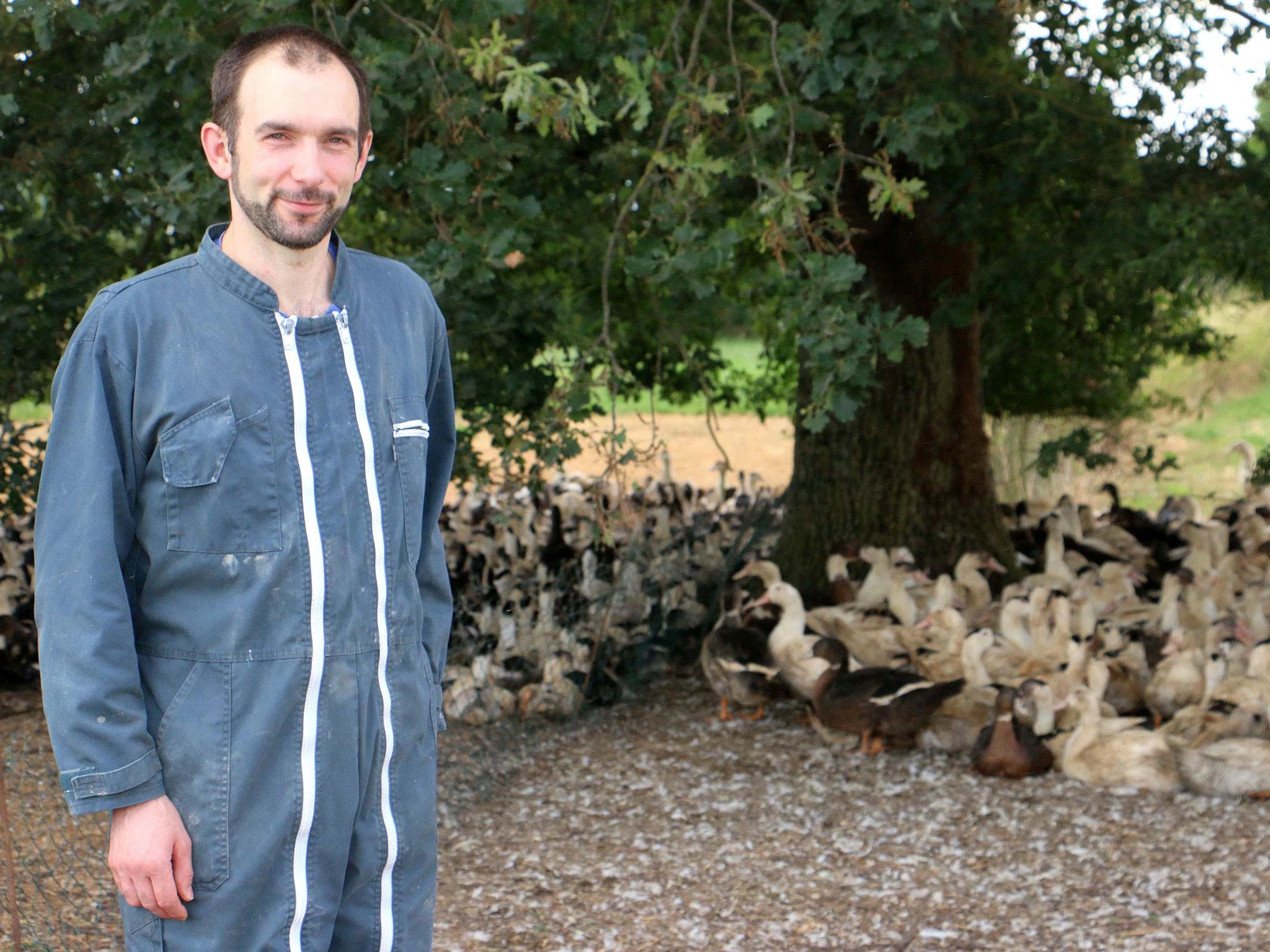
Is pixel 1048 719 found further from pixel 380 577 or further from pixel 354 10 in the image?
pixel 380 577

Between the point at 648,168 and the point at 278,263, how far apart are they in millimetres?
2725

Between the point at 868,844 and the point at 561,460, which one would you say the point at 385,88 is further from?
the point at 868,844

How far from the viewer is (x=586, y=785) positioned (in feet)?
18.2

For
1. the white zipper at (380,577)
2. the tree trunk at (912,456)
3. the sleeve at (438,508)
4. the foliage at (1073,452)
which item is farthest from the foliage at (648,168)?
the white zipper at (380,577)

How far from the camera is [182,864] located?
1946mm

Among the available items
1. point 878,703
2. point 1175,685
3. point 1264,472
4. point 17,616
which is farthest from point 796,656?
point 17,616

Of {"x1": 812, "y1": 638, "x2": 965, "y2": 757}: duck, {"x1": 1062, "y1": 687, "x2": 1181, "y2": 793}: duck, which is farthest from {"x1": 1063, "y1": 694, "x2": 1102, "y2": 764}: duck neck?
{"x1": 812, "y1": 638, "x2": 965, "y2": 757}: duck

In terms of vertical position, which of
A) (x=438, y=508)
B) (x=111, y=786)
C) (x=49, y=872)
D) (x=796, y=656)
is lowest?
(x=49, y=872)

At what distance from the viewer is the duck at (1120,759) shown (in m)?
5.27

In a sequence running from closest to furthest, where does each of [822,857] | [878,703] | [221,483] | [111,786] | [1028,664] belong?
[111,786] < [221,483] < [822,857] < [878,703] < [1028,664]

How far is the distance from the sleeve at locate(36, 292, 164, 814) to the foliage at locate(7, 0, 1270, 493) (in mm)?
2181

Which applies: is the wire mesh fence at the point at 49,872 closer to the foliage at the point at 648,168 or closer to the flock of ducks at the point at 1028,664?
the foliage at the point at 648,168

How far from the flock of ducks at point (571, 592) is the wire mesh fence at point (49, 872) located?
173cm

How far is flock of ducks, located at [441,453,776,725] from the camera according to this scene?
245 inches
